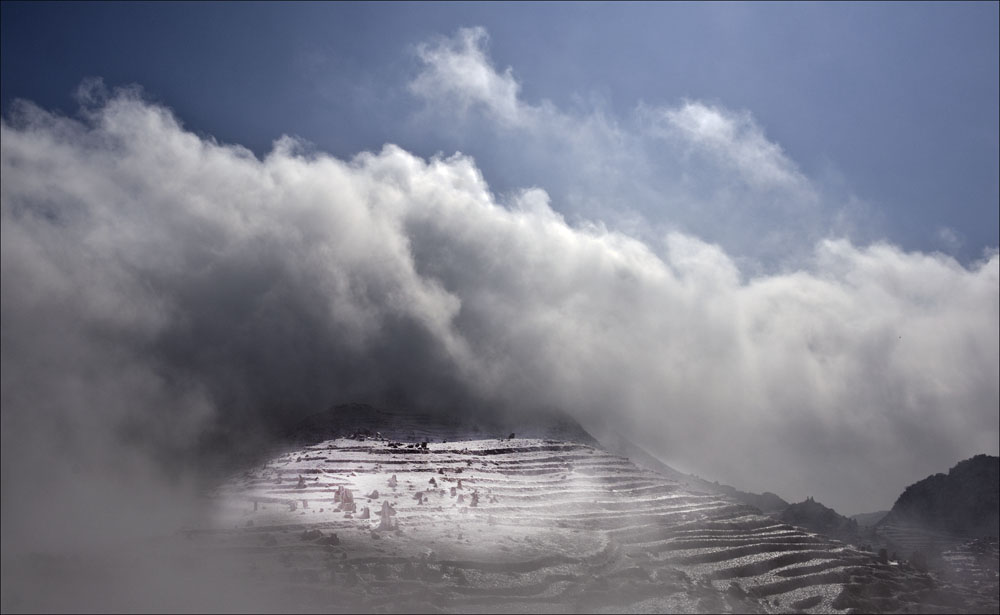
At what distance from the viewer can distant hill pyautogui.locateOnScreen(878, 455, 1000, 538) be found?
4900 centimetres

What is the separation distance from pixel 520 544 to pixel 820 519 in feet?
90.7

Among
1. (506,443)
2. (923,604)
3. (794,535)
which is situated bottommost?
(923,604)

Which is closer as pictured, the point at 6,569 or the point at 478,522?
the point at 6,569

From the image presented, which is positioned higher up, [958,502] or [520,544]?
[520,544]

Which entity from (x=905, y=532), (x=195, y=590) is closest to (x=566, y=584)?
(x=195, y=590)

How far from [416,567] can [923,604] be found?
20751mm

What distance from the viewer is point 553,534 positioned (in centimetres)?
3014

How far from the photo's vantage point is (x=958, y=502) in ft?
169

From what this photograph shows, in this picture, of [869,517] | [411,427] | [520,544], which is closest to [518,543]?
[520,544]

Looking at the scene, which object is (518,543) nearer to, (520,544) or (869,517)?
(520,544)

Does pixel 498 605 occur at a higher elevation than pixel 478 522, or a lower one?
lower

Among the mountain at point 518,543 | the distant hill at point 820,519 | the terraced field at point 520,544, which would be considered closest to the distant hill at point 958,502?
the distant hill at point 820,519

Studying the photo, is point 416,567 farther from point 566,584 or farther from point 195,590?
point 195,590

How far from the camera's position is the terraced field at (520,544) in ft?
78.0
